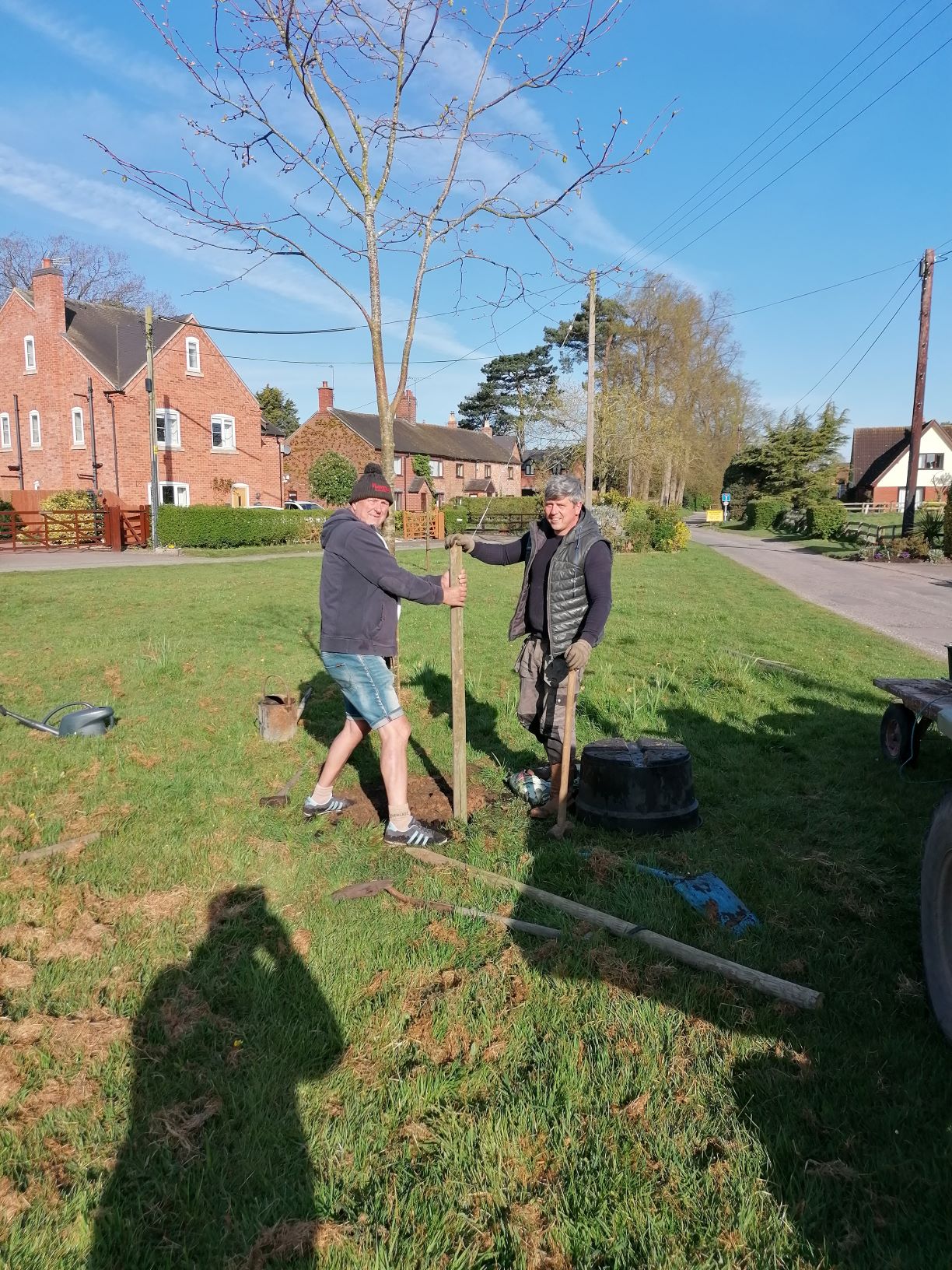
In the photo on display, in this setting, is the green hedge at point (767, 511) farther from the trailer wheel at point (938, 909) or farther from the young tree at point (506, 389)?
the trailer wheel at point (938, 909)

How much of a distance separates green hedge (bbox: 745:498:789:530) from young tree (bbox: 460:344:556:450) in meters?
31.0

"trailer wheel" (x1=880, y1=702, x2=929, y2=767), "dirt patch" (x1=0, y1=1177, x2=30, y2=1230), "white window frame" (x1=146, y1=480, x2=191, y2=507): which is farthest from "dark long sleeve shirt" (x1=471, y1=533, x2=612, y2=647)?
"white window frame" (x1=146, y1=480, x2=191, y2=507)

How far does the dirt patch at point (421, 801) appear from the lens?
5.02m

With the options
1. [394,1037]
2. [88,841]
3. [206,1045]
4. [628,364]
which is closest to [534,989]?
[394,1037]

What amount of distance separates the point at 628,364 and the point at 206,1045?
58.5 meters

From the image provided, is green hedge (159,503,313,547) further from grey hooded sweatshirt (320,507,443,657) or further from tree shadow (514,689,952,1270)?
tree shadow (514,689,952,1270)

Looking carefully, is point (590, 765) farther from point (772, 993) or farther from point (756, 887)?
point (772, 993)

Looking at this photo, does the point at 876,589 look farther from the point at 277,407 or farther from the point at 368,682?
the point at 277,407

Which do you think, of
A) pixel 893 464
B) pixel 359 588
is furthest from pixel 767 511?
pixel 359 588

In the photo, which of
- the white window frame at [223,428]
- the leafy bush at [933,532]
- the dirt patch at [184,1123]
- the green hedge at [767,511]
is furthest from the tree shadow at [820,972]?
the green hedge at [767,511]

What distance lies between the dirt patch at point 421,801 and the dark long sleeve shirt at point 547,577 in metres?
1.22

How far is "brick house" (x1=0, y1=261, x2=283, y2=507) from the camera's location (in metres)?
35.4

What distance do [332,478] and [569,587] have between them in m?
42.7

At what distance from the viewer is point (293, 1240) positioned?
82.0 inches
